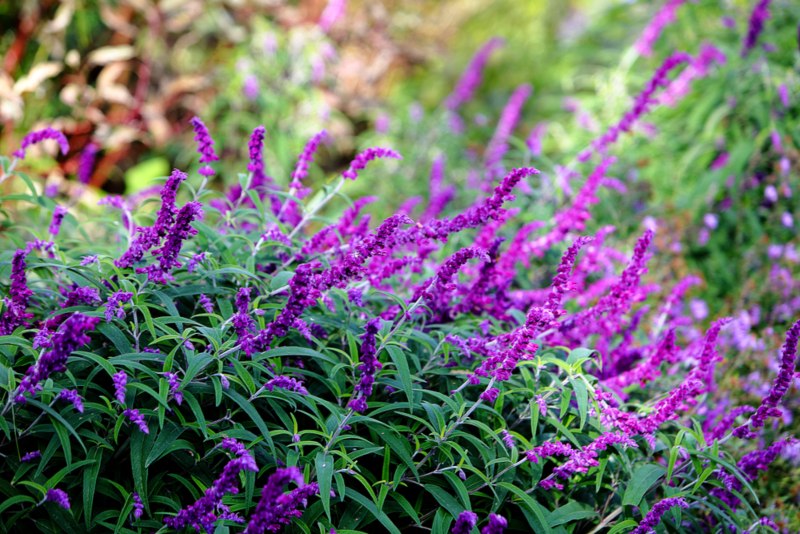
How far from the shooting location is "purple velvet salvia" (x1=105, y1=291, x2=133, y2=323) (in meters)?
2.00

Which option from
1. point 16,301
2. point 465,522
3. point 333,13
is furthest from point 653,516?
point 333,13

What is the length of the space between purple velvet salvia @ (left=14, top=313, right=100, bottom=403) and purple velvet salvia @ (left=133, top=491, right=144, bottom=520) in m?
0.37

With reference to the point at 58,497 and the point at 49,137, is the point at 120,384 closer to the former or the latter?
the point at 58,497

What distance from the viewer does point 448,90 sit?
405 inches

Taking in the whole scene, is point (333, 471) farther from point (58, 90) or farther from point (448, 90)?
point (448, 90)

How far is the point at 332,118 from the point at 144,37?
6.22 ft

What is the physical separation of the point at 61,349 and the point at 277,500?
0.56 metres

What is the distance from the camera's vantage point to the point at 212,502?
1.78 meters

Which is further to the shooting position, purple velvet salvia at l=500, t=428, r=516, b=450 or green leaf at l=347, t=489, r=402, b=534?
purple velvet salvia at l=500, t=428, r=516, b=450

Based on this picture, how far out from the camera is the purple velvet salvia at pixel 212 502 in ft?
5.65

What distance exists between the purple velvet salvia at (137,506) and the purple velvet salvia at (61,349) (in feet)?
1.23

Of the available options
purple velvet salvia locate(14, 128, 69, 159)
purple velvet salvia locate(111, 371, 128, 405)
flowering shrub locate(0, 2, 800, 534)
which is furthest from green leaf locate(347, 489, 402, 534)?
purple velvet salvia locate(14, 128, 69, 159)

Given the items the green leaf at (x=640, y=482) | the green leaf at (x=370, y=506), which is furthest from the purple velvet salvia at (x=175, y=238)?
the green leaf at (x=640, y=482)

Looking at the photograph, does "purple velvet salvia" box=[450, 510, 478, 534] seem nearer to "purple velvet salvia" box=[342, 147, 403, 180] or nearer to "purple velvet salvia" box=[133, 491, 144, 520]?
"purple velvet salvia" box=[133, 491, 144, 520]
